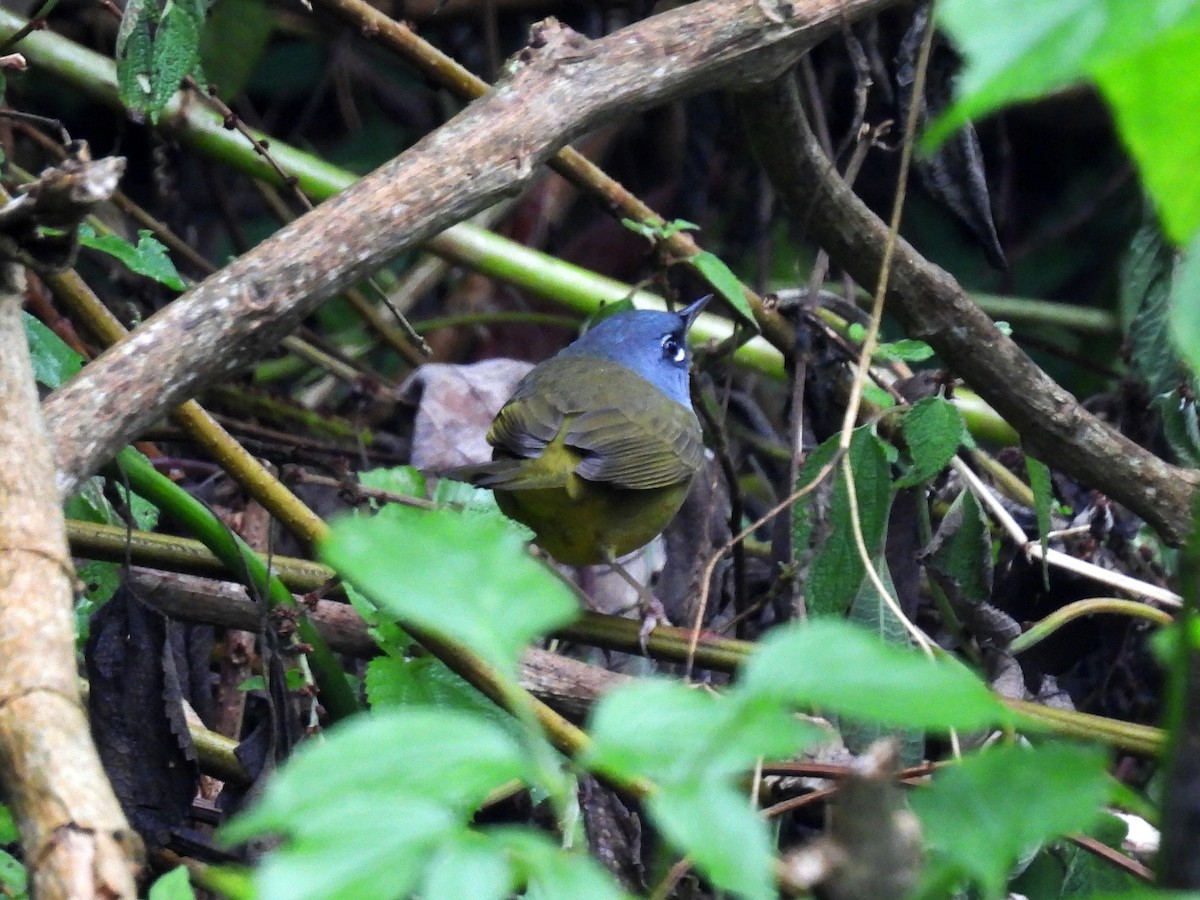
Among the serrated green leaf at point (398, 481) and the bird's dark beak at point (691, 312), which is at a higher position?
the serrated green leaf at point (398, 481)

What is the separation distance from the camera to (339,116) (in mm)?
5906

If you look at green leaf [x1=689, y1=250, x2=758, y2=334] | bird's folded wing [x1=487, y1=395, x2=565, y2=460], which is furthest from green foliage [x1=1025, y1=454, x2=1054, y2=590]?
bird's folded wing [x1=487, y1=395, x2=565, y2=460]

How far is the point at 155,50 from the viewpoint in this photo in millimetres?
2404

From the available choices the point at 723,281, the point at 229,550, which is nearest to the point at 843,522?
the point at 723,281

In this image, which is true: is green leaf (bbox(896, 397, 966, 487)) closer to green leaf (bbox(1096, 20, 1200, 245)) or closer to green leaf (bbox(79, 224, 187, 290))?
green leaf (bbox(79, 224, 187, 290))

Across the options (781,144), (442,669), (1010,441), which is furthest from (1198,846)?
(1010,441)

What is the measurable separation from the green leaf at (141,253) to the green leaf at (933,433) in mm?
1369

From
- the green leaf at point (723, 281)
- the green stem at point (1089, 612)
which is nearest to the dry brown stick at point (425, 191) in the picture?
the green leaf at point (723, 281)

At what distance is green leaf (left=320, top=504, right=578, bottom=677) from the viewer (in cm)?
78

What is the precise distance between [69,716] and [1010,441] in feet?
9.96

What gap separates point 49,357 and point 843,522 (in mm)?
1364

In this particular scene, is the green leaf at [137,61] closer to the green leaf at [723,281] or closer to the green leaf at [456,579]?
the green leaf at [723,281]

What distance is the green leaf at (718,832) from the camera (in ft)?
2.26

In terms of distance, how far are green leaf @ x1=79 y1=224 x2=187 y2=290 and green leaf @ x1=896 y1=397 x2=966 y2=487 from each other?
137 cm
